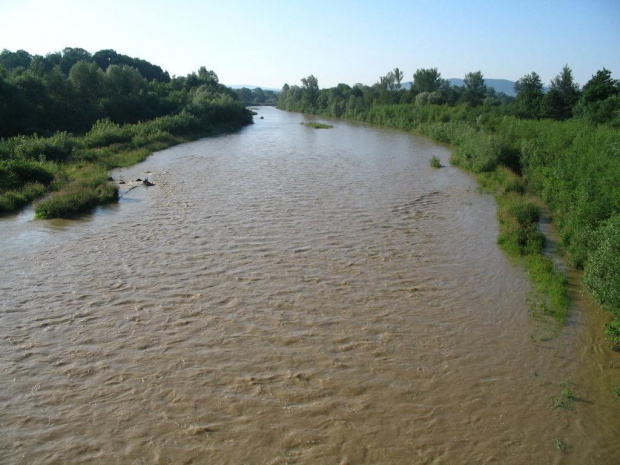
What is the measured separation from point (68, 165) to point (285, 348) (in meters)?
22.1

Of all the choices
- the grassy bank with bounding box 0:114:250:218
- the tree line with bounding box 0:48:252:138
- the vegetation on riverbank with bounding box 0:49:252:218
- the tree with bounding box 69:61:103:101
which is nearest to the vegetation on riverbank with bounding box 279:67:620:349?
the grassy bank with bounding box 0:114:250:218

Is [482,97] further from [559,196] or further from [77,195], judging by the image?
[77,195]

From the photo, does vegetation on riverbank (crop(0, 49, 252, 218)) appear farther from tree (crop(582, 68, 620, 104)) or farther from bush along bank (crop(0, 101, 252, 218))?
tree (crop(582, 68, 620, 104))

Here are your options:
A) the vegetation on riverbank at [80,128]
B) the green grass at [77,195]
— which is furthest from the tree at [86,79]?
the green grass at [77,195]

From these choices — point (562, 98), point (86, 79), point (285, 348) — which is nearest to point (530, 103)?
point (562, 98)

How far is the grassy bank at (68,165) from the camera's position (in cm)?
1831

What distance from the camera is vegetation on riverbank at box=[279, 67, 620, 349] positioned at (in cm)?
1054

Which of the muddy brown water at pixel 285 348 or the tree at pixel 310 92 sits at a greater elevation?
the tree at pixel 310 92

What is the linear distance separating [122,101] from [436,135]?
32688 millimetres

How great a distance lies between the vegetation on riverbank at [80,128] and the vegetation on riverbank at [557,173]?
1672 cm

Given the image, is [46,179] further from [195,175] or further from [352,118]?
[352,118]

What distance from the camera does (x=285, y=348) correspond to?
9055 millimetres

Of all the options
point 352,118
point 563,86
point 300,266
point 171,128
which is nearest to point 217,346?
point 300,266

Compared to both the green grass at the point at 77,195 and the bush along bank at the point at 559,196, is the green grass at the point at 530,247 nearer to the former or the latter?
the bush along bank at the point at 559,196
